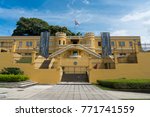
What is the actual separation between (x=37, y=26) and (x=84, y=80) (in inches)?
1421

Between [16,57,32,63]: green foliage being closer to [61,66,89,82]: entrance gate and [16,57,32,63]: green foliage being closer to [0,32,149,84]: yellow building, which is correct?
[0,32,149,84]: yellow building

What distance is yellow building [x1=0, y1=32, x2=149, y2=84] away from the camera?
71.1 ft

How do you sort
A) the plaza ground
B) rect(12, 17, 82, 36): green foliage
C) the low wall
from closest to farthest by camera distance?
the plaza ground < the low wall < rect(12, 17, 82, 36): green foliage

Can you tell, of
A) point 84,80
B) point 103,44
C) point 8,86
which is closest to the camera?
point 8,86

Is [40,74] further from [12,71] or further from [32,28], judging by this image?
[32,28]

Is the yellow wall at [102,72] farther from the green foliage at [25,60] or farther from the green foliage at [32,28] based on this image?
the green foliage at [32,28]

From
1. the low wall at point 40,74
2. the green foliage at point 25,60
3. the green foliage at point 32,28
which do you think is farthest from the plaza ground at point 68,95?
the green foliage at point 32,28

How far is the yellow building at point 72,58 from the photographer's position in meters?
21.7

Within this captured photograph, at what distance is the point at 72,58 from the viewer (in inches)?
1248

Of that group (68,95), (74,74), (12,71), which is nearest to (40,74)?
(12,71)

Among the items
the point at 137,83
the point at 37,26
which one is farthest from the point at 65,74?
the point at 37,26

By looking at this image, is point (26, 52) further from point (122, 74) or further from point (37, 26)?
point (122, 74)

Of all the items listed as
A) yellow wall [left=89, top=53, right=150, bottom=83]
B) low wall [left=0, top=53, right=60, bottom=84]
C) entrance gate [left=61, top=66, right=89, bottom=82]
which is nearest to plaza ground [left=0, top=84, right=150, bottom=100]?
yellow wall [left=89, top=53, right=150, bottom=83]

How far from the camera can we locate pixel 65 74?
25.8 m
